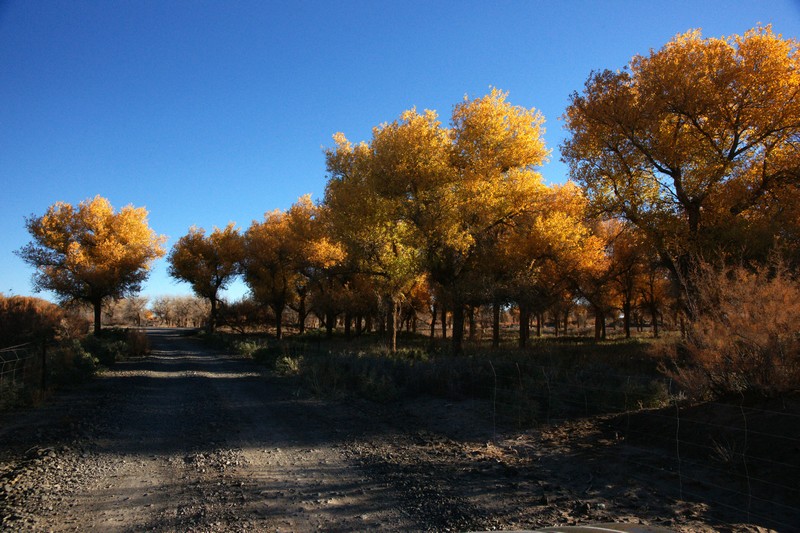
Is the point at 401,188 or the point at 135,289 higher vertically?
the point at 401,188

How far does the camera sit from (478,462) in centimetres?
689

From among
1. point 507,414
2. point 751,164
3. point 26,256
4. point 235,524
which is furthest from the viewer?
point 26,256

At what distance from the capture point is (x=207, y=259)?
4341 cm

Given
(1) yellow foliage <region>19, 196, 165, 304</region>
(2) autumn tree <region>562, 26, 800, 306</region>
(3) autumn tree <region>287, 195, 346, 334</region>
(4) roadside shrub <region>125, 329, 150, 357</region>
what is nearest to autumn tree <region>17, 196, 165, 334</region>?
(1) yellow foliage <region>19, 196, 165, 304</region>

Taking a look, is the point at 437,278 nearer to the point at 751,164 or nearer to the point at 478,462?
the point at 751,164

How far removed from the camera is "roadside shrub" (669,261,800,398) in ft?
21.0

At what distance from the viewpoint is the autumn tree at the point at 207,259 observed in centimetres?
4247

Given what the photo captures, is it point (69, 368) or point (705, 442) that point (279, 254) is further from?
point (705, 442)

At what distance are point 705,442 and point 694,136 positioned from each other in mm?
14643

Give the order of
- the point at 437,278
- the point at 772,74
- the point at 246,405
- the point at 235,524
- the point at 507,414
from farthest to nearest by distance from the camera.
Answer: the point at 437,278 → the point at 772,74 → the point at 246,405 → the point at 507,414 → the point at 235,524

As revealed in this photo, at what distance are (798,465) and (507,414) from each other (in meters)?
4.78

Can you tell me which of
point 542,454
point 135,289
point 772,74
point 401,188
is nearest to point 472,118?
point 401,188

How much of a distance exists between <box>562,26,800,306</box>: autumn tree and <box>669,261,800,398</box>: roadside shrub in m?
8.47

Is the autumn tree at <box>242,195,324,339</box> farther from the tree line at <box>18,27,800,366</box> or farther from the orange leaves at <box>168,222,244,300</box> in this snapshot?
the tree line at <box>18,27,800,366</box>
